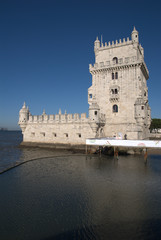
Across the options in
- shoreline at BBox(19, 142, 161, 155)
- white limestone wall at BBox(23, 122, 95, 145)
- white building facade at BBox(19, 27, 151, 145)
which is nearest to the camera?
shoreline at BBox(19, 142, 161, 155)

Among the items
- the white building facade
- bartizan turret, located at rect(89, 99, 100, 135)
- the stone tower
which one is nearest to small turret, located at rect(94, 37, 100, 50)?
the white building facade

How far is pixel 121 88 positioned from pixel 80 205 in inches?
971

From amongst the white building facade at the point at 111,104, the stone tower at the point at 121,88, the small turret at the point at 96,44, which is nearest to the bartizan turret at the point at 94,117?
the white building facade at the point at 111,104

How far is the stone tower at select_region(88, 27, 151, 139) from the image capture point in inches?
1133

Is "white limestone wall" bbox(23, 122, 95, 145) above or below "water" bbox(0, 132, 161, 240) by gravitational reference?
above

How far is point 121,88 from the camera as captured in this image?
100ft

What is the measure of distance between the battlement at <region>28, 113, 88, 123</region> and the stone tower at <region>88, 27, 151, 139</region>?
311 cm

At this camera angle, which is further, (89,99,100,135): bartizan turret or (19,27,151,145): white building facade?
(19,27,151,145): white building facade

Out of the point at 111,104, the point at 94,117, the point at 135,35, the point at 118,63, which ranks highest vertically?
the point at 135,35

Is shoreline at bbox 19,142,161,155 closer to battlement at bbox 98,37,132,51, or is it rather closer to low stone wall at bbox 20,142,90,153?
low stone wall at bbox 20,142,90,153

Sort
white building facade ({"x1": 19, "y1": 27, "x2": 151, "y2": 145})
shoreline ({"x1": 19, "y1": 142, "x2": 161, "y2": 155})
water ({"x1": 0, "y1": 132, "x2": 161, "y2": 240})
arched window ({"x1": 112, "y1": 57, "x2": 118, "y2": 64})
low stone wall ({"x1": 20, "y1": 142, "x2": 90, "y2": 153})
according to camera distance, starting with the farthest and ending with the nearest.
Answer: arched window ({"x1": 112, "y1": 57, "x2": 118, "y2": 64}), low stone wall ({"x1": 20, "y1": 142, "x2": 90, "y2": 153}), white building facade ({"x1": 19, "y1": 27, "x2": 151, "y2": 145}), shoreline ({"x1": 19, "y1": 142, "x2": 161, "y2": 155}), water ({"x1": 0, "y1": 132, "x2": 161, "y2": 240})

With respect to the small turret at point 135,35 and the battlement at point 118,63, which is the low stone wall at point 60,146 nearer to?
the battlement at point 118,63

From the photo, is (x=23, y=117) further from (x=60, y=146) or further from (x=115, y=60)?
(x=115, y=60)

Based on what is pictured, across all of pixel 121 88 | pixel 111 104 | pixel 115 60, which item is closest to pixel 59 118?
pixel 111 104
